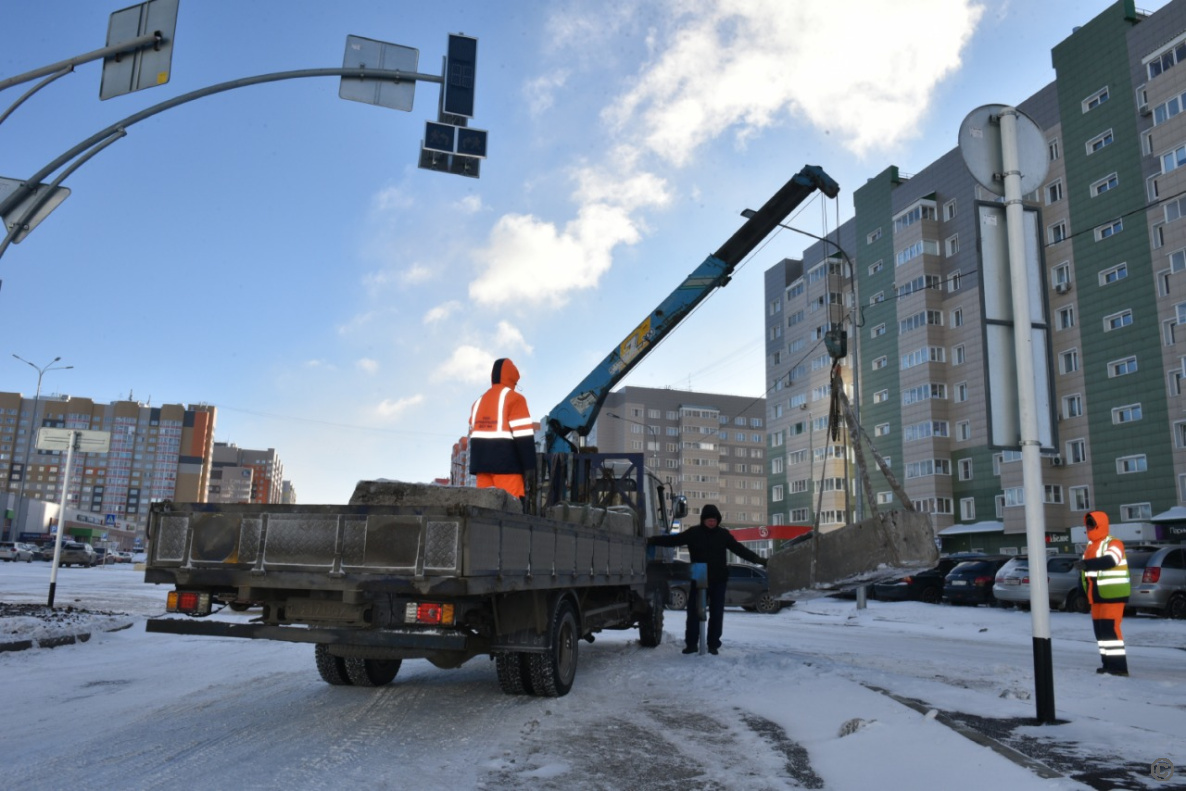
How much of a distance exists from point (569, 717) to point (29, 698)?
4.61 metres

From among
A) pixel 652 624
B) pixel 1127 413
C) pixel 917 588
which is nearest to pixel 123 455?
pixel 917 588

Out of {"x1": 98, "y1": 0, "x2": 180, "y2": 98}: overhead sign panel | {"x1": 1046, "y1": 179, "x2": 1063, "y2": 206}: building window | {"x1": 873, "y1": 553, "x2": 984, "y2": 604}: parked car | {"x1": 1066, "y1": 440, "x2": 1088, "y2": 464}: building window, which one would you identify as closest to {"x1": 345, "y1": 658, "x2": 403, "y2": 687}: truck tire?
{"x1": 98, "y1": 0, "x2": 180, "y2": 98}: overhead sign panel

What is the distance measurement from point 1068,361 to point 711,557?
36420 millimetres

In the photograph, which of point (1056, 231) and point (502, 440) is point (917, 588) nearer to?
point (502, 440)

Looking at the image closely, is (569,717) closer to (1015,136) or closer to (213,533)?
(213,533)

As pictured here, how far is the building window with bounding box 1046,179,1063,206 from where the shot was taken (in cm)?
4038

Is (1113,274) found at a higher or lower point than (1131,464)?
higher

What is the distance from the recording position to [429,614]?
513cm

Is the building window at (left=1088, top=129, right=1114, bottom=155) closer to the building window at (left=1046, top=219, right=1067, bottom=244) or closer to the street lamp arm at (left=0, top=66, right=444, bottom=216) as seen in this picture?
→ the building window at (left=1046, top=219, right=1067, bottom=244)

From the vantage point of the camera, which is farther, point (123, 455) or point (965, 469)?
point (123, 455)

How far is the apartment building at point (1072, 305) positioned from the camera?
34.6 m

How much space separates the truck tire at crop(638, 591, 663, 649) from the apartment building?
16.3 meters

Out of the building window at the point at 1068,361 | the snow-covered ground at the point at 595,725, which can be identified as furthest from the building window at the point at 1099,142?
the snow-covered ground at the point at 595,725

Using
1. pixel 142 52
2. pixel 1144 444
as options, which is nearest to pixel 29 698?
pixel 142 52
